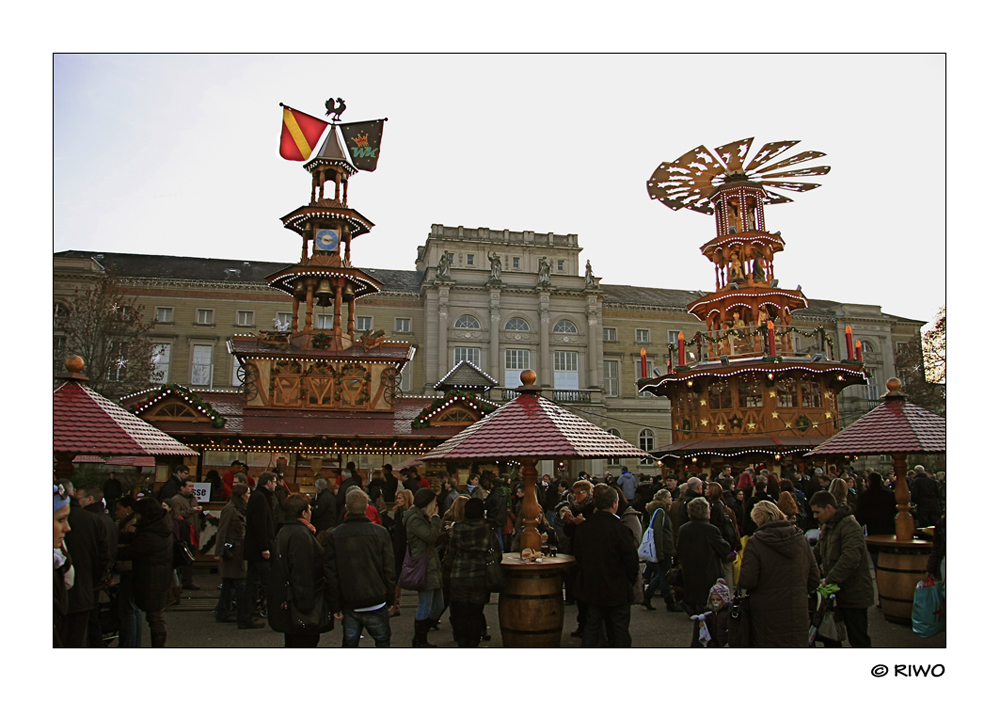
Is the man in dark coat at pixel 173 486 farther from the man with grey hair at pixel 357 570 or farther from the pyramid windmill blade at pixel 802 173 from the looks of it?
the pyramid windmill blade at pixel 802 173

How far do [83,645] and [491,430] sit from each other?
430 cm

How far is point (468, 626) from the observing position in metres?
7.00

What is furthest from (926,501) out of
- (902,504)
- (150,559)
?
(150,559)

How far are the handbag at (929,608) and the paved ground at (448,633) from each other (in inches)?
4.9

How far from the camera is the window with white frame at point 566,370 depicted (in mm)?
43312

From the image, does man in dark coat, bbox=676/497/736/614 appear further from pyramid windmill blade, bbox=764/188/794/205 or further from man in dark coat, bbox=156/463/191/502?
pyramid windmill blade, bbox=764/188/794/205

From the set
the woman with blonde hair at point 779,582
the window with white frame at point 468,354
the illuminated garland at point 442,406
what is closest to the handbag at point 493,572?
the woman with blonde hair at point 779,582

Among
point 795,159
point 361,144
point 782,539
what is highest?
point 795,159

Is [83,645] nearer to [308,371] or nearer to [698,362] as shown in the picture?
[308,371]

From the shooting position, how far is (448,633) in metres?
8.64

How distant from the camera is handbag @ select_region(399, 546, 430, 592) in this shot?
299 inches

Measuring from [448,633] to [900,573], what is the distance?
555 centimetres

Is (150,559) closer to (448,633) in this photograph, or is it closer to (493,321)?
(448,633)

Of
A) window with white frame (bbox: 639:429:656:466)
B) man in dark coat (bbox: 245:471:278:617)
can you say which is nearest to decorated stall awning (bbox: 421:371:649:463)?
man in dark coat (bbox: 245:471:278:617)
